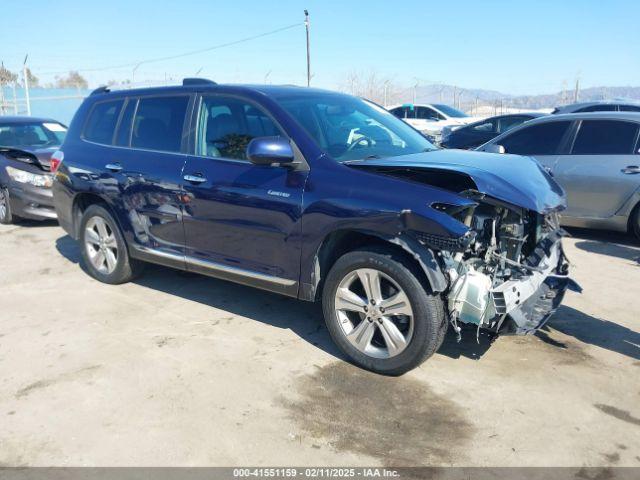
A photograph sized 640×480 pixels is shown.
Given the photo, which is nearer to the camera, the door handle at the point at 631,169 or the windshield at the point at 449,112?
the door handle at the point at 631,169

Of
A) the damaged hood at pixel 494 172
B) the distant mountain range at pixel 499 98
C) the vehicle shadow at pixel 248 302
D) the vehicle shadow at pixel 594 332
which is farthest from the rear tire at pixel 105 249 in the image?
the distant mountain range at pixel 499 98

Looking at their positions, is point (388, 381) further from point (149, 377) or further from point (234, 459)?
point (149, 377)

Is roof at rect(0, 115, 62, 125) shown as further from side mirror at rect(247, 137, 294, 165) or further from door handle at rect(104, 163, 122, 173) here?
side mirror at rect(247, 137, 294, 165)

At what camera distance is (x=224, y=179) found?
4.32 meters

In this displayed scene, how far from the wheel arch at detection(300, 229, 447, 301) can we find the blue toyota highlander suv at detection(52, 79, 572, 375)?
0.03 feet

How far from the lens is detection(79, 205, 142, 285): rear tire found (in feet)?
17.9

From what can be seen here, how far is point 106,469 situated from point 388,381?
1.79 m

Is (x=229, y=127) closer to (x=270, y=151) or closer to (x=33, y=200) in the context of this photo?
(x=270, y=151)

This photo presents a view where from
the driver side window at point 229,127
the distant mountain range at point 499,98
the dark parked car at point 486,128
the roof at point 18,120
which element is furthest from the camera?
the distant mountain range at point 499,98

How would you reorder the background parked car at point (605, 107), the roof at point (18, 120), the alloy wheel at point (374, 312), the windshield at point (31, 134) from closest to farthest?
the alloy wheel at point (374, 312)
the windshield at point (31, 134)
the roof at point (18, 120)
the background parked car at point (605, 107)

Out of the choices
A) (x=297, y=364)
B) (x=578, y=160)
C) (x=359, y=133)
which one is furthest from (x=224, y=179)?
(x=578, y=160)

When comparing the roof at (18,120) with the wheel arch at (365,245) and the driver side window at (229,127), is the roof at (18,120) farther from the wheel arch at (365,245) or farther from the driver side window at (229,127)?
the wheel arch at (365,245)

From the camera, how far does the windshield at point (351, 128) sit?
416cm

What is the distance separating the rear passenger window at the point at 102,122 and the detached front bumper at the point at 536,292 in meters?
3.99
